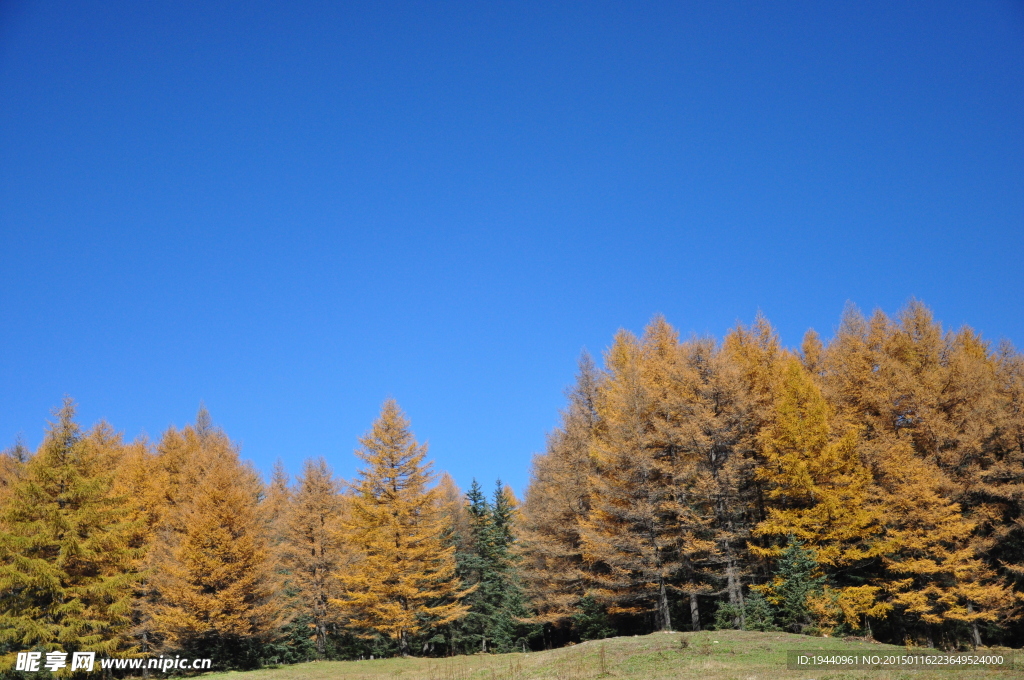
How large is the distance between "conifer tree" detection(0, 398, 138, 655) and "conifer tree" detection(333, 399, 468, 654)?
10.7m

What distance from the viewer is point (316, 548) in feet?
129

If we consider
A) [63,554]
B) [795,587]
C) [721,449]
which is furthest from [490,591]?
[63,554]

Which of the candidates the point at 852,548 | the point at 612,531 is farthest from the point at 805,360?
the point at 612,531

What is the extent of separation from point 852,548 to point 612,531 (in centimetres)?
1057

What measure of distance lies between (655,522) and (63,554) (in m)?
24.8

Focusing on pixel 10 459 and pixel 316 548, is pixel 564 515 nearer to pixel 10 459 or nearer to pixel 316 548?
pixel 316 548

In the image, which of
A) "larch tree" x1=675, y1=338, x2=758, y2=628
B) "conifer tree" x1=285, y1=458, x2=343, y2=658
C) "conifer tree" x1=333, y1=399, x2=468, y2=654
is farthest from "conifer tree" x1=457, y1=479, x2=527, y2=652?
"larch tree" x1=675, y1=338, x2=758, y2=628

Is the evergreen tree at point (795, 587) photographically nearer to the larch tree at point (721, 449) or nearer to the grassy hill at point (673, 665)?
the larch tree at point (721, 449)

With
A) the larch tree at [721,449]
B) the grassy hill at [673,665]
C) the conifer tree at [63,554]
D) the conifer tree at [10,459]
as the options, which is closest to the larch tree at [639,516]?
the larch tree at [721,449]

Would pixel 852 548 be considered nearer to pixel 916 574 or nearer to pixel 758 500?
pixel 916 574

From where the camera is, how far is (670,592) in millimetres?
32656

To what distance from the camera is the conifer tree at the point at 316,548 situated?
38844 mm

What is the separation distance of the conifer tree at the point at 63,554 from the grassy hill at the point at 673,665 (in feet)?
17.4

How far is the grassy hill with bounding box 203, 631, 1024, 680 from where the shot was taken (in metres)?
15.7
